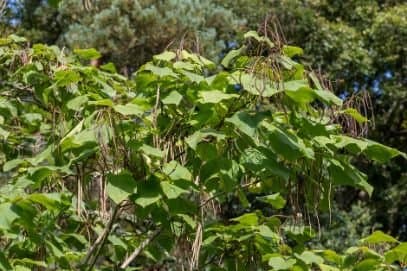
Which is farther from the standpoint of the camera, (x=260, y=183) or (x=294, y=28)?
(x=294, y=28)

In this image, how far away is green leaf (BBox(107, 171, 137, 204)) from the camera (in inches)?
62.2

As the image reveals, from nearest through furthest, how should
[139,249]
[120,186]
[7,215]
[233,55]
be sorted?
[7,215], [120,186], [233,55], [139,249]

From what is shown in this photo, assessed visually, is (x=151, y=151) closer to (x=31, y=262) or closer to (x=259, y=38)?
(x=259, y=38)

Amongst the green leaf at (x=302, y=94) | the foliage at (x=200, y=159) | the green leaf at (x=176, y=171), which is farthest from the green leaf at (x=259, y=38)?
the green leaf at (x=176, y=171)

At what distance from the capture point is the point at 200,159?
173 cm

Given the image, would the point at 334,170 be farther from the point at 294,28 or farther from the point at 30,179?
the point at 294,28

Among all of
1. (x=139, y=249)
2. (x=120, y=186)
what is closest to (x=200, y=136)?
(x=120, y=186)

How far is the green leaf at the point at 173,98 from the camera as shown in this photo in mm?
1689

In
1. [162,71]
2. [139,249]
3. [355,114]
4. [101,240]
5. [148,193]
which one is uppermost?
[162,71]

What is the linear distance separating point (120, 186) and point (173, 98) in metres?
0.23

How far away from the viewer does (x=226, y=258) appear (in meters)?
1.99

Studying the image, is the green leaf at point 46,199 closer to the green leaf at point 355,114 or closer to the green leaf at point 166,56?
the green leaf at point 166,56

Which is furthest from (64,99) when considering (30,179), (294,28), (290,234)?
(294,28)

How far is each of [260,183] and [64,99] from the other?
0.56 meters
